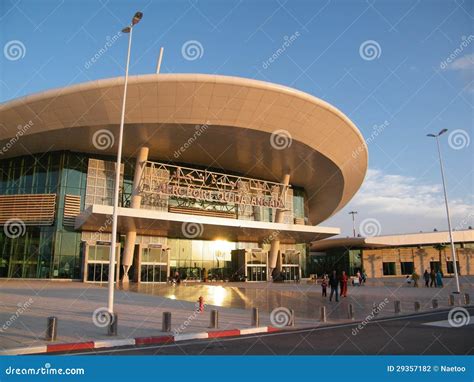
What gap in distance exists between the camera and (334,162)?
38406 millimetres

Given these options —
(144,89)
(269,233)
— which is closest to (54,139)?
(144,89)

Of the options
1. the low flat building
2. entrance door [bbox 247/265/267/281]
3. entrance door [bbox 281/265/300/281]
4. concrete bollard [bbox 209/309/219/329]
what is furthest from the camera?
the low flat building

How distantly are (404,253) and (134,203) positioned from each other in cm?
4145

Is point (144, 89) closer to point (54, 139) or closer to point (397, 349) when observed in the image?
point (54, 139)

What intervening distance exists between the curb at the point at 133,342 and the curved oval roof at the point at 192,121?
20038 millimetres

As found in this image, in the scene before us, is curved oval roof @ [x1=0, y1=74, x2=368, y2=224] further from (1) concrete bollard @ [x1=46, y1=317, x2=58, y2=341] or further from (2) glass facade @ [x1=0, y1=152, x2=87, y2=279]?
(1) concrete bollard @ [x1=46, y1=317, x2=58, y2=341]

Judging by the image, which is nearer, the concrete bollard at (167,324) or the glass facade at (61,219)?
the concrete bollard at (167,324)

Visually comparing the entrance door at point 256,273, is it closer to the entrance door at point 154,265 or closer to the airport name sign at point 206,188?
the airport name sign at point 206,188

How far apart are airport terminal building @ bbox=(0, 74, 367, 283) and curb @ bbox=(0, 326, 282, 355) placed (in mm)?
20028

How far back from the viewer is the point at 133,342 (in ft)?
30.6

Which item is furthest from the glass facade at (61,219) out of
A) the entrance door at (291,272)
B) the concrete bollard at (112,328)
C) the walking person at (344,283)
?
the concrete bollard at (112,328)

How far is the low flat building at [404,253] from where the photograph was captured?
179 ft

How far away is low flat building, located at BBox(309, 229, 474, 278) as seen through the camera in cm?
5453

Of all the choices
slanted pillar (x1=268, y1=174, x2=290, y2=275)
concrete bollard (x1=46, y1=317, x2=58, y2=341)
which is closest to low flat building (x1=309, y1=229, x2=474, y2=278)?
slanted pillar (x1=268, y1=174, x2=290, y2=275)
